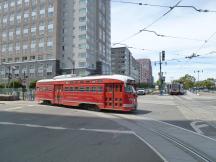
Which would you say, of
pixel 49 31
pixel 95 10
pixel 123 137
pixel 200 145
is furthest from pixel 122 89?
pixel 95 10

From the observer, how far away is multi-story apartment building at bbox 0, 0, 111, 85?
77875 mm

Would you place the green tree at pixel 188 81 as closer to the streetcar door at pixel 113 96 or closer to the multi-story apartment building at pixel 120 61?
the multi-story apartment building at pixel 120 61

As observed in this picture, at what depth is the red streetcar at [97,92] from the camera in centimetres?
1908

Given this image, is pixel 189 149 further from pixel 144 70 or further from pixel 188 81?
pixel 144 70

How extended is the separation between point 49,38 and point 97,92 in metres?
62.2

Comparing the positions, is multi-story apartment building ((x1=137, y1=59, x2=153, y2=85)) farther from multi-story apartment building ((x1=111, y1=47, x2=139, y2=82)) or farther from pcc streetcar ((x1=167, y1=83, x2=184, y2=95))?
pcc streetcar ((x1=167, y1=83, x2=184, y2=95))

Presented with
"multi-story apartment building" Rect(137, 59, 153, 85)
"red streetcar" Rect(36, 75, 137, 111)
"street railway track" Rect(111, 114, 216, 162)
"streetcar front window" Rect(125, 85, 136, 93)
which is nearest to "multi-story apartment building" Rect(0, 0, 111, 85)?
"red streetcar" Rect(36, 75, 137, 111)

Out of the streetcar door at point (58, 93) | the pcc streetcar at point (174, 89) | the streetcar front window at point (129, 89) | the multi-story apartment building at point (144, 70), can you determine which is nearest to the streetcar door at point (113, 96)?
the streetcar front window at point (129, 89)

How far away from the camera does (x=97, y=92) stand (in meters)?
20.3

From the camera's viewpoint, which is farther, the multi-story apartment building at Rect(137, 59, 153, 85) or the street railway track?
the multi-story apartment building at Rect(137, 59, 153, 85)

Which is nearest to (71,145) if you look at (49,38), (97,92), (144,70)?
(97,92)

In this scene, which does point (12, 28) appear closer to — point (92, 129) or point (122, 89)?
point (122, 89)

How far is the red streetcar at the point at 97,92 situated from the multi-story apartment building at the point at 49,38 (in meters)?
50.0

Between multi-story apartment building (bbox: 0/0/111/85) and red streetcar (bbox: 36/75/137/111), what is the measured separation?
50.0 metres
